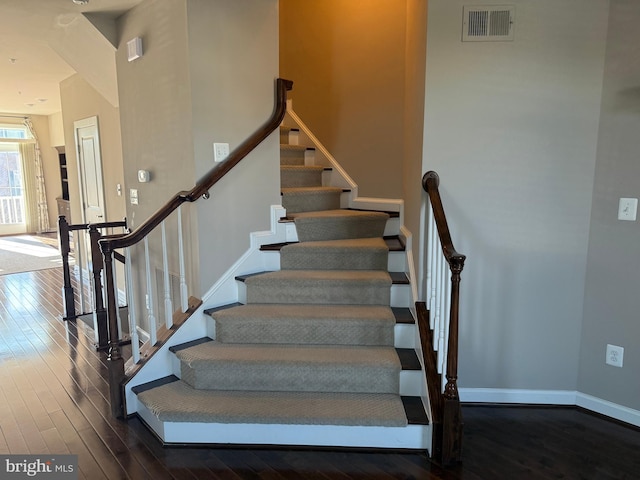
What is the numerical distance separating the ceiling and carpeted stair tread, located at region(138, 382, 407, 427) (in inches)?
110

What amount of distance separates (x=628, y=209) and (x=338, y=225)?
6.25 feet

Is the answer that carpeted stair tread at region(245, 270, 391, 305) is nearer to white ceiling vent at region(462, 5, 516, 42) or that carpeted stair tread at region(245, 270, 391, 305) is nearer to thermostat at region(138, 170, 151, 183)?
thermostat at region(138, 170, 151, 183)

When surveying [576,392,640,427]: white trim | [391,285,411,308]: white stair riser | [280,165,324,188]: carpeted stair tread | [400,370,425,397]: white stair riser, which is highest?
[280,165,324,188]: carpeted stair tread

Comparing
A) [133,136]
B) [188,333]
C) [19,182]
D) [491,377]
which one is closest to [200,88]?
[133,136]

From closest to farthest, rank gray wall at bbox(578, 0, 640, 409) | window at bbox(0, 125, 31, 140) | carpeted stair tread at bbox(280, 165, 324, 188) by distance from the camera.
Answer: gray wall at bbox(578, 0, 640, 409)
carpeted stair tread at bbox(280, 165, 324, 188)
window at bbox(0, 125, 31, 140)

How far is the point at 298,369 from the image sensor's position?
247 centimetres

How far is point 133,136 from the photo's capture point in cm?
361

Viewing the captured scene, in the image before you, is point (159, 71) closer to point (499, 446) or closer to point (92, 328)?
point (92, 328)

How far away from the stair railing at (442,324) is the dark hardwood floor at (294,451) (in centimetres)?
16


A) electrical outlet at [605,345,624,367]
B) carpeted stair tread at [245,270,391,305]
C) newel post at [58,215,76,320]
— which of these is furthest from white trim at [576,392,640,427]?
newel post at [58,215,76,320]

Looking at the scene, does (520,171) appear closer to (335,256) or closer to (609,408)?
(335,256)

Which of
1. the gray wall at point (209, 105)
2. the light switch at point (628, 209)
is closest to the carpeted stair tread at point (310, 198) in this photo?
the gray wall at point (209, 105)

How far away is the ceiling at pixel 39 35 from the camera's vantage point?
3178 millimetres

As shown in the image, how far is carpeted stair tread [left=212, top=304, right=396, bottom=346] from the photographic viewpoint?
266cm
